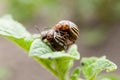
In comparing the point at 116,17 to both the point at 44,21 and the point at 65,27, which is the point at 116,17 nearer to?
the point at 44,21

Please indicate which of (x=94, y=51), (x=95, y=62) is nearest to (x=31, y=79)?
(x=94, y=51)

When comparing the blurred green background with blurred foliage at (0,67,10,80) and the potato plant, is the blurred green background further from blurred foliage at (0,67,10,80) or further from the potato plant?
the potato plant

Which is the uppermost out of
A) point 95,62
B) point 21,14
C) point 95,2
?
point 95,2

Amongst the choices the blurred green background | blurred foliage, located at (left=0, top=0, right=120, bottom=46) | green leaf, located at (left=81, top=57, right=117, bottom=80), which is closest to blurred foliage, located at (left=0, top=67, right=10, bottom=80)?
the blurred green background

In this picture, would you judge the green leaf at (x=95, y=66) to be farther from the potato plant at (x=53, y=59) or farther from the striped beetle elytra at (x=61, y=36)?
the striped beetle elytra at (x=61, y=36)

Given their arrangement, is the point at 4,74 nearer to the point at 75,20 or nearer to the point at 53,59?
the point at 75,20

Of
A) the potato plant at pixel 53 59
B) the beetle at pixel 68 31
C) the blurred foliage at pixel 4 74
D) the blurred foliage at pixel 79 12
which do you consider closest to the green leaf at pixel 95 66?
the potato plant at pixel 53 59
